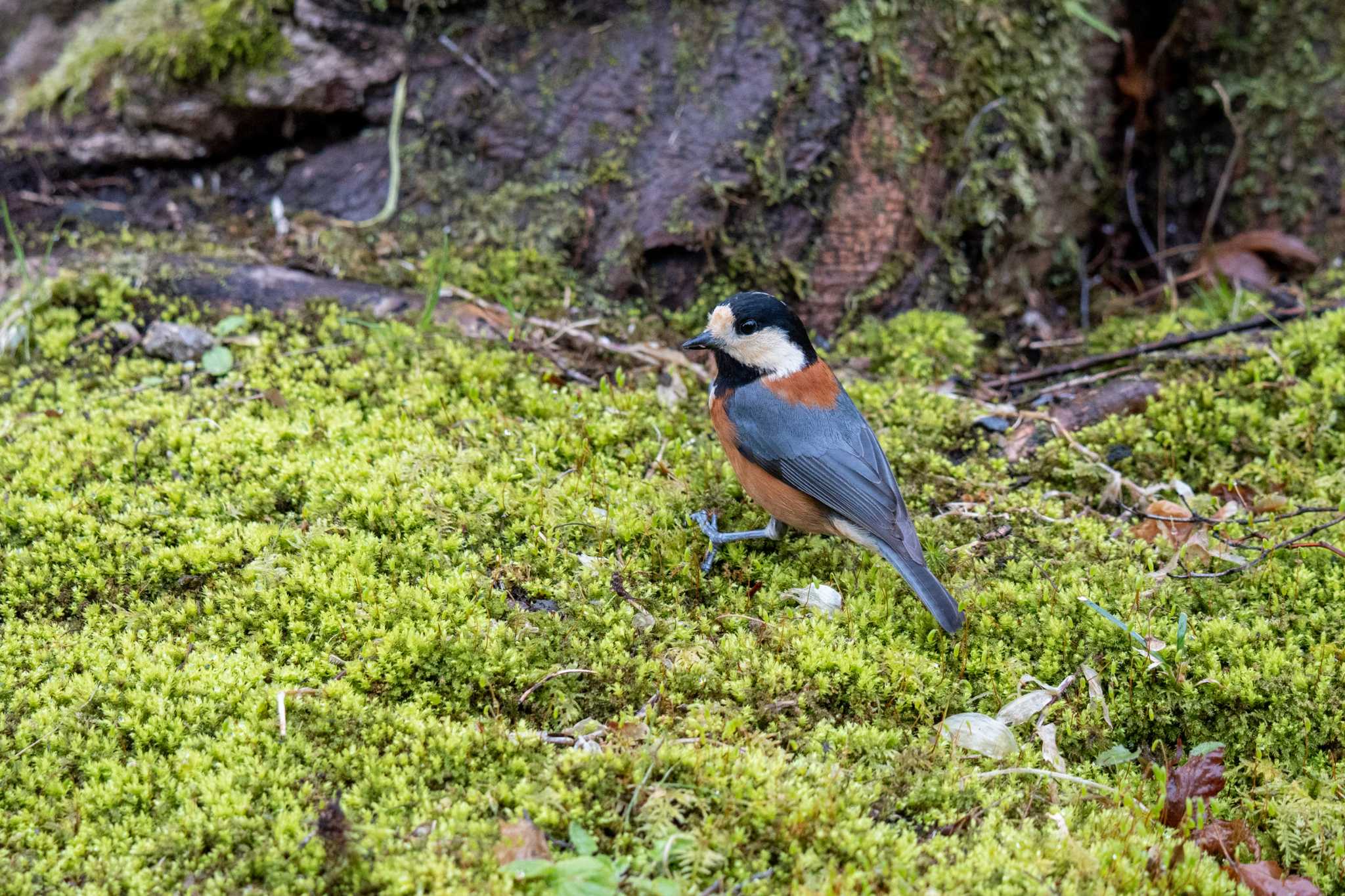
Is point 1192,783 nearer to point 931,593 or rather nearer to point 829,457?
point 931,593

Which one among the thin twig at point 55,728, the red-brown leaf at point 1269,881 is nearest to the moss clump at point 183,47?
the thin twig at point 55,728

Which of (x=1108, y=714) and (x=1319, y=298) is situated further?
(x=1319, y=298)

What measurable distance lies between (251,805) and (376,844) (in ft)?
1.40

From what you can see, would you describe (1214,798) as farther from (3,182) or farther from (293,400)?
(3,182)

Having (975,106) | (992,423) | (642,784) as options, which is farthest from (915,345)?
(642,784)

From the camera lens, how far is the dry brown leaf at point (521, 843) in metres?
2.69

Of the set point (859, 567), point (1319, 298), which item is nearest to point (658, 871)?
point (859, 567)

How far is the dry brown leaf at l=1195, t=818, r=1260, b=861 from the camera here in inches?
118

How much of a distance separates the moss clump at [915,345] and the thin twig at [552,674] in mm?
3005

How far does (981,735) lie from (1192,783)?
2.28ft

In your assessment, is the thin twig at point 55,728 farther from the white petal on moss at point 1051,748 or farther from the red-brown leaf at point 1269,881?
the red-brown leaf at point 1269,881

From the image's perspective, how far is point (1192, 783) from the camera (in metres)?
3.22

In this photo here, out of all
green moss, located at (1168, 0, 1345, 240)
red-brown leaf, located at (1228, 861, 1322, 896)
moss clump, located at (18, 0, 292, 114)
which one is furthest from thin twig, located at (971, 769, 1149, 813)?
moss clump, located at (18, 0, 292, 114)

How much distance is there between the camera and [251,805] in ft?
9.33
